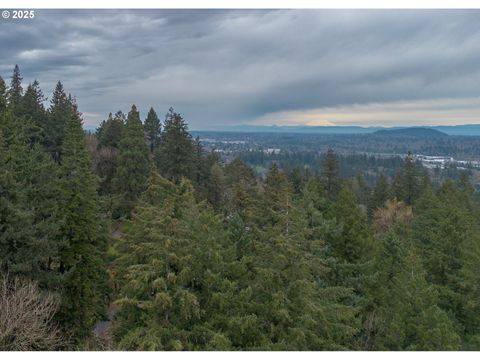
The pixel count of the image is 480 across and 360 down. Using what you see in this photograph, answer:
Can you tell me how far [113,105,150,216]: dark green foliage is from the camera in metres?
39.4

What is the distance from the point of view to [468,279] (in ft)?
71.6

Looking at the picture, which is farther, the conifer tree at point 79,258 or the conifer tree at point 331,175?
the conifer tree at point 331,175

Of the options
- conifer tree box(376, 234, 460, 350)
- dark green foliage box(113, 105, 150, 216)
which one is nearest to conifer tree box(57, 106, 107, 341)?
conifer tree box(376, 234, 460, 350)

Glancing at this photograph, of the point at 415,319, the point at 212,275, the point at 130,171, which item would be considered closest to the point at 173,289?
the point at 212,275

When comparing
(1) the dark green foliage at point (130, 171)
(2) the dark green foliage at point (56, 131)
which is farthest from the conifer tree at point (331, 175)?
(2) the dark green foliage at point (56, 131)

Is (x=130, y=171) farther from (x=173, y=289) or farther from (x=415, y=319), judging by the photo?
(x=415, y=319)

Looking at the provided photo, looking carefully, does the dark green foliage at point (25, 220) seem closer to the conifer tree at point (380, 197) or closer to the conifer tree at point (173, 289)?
the conifer tree at point (173, 289)

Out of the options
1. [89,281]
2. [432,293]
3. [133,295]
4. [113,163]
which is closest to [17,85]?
[113,163]

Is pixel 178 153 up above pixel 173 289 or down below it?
above

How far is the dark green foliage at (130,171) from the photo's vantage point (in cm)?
3941

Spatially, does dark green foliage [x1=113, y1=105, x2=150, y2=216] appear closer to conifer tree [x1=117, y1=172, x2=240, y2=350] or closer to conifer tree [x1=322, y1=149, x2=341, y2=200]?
conifer tree [x1=117, y1=172, x2=240, y2=350]

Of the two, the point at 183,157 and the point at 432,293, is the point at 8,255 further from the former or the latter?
the point at 183,157

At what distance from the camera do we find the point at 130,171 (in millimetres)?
39844

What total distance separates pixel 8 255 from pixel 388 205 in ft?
124
